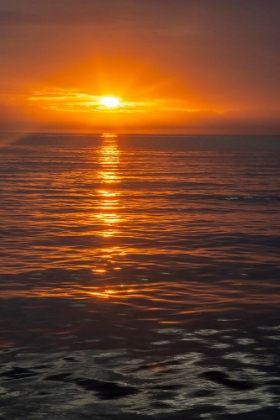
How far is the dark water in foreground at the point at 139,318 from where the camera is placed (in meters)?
8.30

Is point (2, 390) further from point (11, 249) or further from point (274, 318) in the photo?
point (11, 249)

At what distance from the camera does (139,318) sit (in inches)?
460

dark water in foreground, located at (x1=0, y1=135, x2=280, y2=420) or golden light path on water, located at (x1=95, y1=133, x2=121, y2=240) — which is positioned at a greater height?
golden light path on water, located at (x1=95, y1=133, x2=121, y2=240)

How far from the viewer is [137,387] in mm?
8625

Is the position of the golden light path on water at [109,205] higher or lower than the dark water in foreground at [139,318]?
higher

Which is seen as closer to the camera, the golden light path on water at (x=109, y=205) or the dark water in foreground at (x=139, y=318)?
the dark water in foreground at (x=139, y=318)

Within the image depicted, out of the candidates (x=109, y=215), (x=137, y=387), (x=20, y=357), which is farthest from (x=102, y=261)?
(x=109, y=215)

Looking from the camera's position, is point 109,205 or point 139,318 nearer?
point 139,318

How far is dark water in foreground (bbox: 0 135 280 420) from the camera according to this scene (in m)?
8.30

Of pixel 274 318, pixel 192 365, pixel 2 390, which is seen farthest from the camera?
pixel 274 318

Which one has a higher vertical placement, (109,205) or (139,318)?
(109,205)

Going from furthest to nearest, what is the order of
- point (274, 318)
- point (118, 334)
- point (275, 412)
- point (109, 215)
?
point (109, 215) → point (274, 318) → point (118, 334) → point (275, 412)

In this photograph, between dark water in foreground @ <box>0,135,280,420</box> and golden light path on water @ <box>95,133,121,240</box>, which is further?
golden light path on water @ <box>95,133,121,240</box>

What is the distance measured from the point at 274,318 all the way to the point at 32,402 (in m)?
5.01
